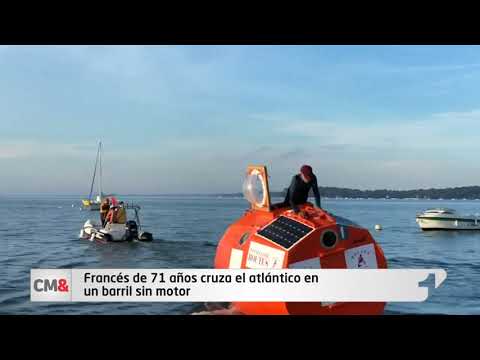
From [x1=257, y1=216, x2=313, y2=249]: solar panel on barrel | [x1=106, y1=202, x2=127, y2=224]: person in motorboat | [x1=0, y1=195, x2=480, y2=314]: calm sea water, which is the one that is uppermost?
[x1=257, y1=216, x2=313, y2=249]: solar panel on barrel

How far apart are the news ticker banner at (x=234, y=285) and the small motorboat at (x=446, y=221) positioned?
19.3m

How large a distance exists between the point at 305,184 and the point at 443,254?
11846 millimetres

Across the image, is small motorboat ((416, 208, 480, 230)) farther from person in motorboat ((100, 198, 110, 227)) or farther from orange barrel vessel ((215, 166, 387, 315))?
orange barrel vessel ((215, 166, 387, 315))

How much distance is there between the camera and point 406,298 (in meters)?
4.60

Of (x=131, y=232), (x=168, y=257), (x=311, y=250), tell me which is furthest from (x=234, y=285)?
(x=131, y=232)

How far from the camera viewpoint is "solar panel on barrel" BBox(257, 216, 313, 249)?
210 inches

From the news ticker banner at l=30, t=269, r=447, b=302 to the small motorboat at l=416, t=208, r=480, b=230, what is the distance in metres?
19.3

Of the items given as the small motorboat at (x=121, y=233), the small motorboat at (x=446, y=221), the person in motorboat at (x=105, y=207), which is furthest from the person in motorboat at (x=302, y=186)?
the small motorboat at (x=446, y=221)

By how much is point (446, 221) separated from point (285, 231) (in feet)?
63.0

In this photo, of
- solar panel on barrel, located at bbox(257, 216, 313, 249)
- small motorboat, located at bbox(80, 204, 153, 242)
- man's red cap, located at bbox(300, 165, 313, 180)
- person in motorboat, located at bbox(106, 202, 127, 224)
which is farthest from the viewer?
small motorboat, located at bbox(80, 204, 153, 242)

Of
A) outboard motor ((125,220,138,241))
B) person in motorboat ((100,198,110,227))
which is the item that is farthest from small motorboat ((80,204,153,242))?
person in motorboat ((100,198,110,227))
